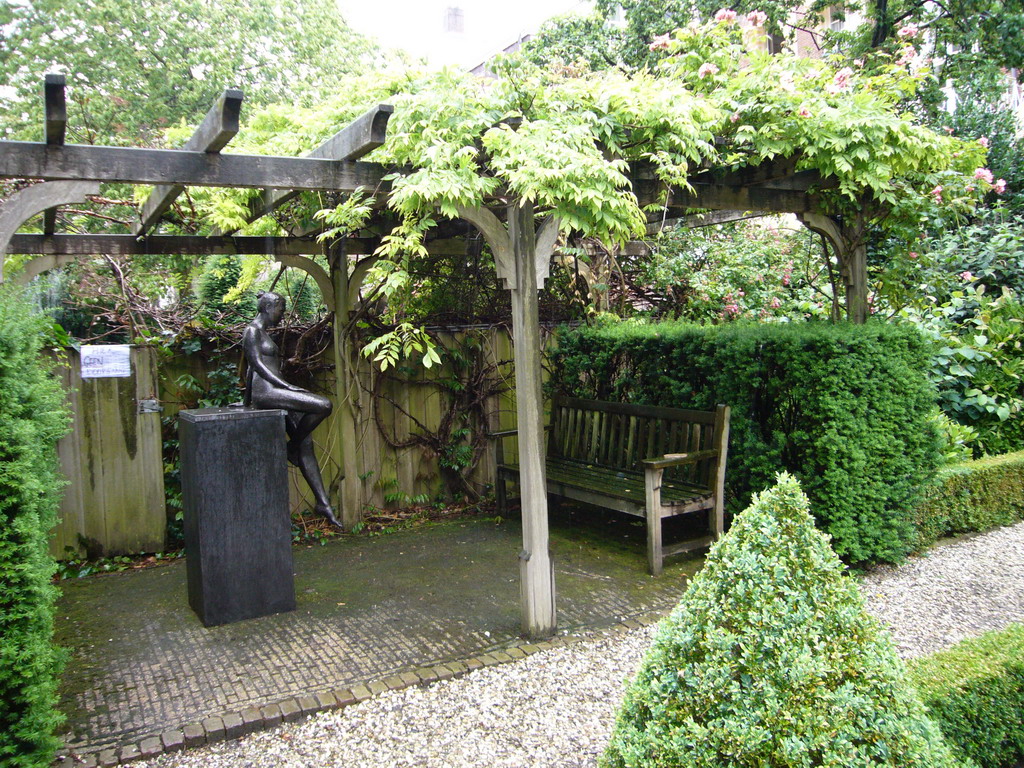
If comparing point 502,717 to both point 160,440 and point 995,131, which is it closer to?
point 160,440

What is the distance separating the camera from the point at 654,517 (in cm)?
545

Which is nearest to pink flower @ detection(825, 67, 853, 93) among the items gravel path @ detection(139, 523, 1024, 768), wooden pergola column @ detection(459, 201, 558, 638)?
wooden pergola column @ detection(459, 201, 558, 638)

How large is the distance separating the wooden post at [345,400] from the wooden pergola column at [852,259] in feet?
12.8

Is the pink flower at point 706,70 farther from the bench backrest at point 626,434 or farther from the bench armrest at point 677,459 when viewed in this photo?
the bench armrest at point 677,459

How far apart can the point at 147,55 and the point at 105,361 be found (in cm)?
1380

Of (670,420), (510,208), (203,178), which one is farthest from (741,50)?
(203,178)

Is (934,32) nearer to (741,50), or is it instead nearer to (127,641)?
(741,50)

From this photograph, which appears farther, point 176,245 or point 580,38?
point 580,38

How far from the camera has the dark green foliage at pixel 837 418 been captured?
5.36 meters

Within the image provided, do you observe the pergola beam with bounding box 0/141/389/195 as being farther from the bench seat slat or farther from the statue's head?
the bench seat slat

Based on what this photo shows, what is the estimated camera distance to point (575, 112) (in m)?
4.21

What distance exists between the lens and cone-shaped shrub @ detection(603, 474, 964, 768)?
201cm

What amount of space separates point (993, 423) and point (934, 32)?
6.93 metres

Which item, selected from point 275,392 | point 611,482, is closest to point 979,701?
point 611,482
